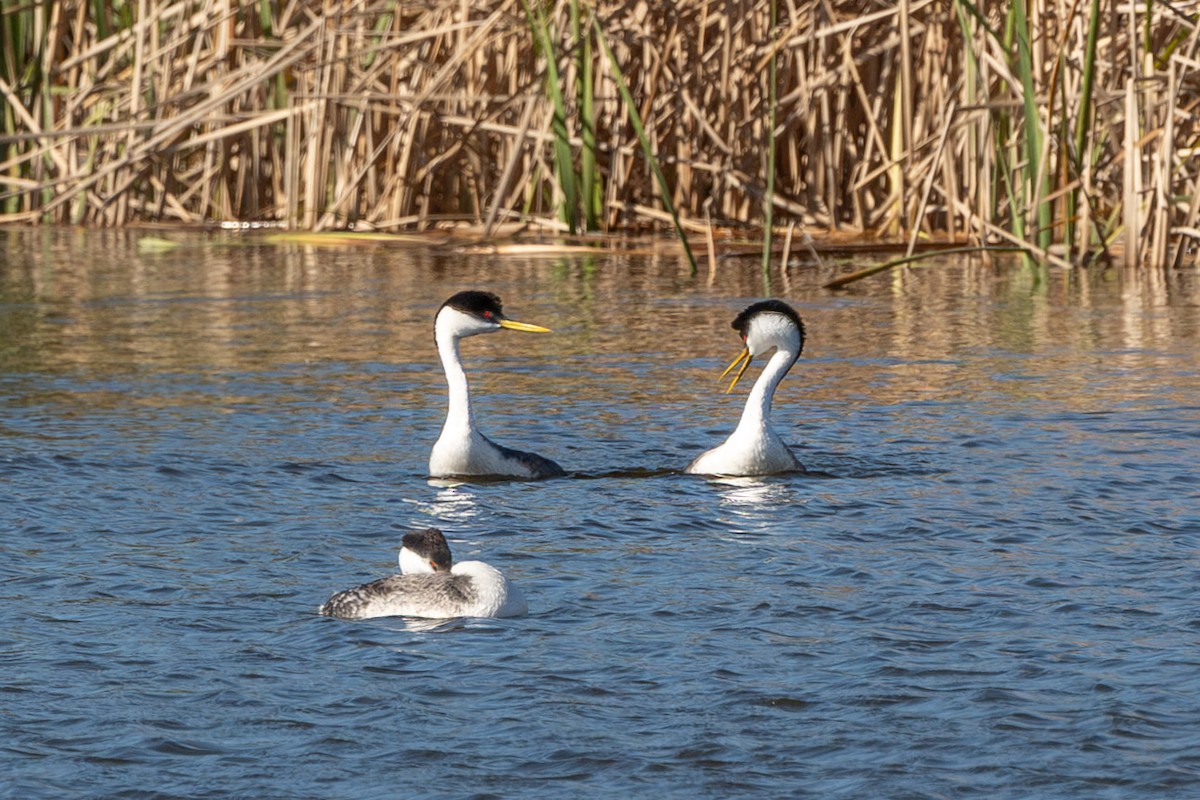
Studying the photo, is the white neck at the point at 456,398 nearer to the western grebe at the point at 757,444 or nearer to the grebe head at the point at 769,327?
the western grebe at the point at 757,444

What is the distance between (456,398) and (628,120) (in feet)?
32.5

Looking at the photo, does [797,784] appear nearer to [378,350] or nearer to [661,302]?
[378,350]

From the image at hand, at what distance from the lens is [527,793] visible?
4273mm

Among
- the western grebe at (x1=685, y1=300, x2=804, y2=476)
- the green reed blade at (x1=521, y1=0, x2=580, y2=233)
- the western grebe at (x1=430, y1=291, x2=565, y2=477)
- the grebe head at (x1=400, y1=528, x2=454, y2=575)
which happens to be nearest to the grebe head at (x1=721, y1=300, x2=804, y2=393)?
the western grebe at (x1=685, y1=300, x2=804, y2=476)

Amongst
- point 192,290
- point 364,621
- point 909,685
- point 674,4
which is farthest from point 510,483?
point 674,4

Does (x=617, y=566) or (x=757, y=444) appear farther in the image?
(x=757, y=444)

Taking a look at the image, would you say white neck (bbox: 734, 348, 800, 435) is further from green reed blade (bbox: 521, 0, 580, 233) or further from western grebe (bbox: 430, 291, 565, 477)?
green reed blade (bbox: 521, 0, 580, 233)

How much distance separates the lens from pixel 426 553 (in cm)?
577

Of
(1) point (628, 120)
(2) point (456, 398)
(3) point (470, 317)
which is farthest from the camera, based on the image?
(1) point (628, 120)

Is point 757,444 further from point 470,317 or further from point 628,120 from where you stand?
point 628,120

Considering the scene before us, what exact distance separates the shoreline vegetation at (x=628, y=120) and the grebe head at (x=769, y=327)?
571 centimetres

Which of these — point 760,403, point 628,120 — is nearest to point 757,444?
point 760,403

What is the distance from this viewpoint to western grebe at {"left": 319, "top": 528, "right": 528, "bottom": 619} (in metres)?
5.60

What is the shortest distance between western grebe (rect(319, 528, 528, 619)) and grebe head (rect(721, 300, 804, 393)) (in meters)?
3.05
